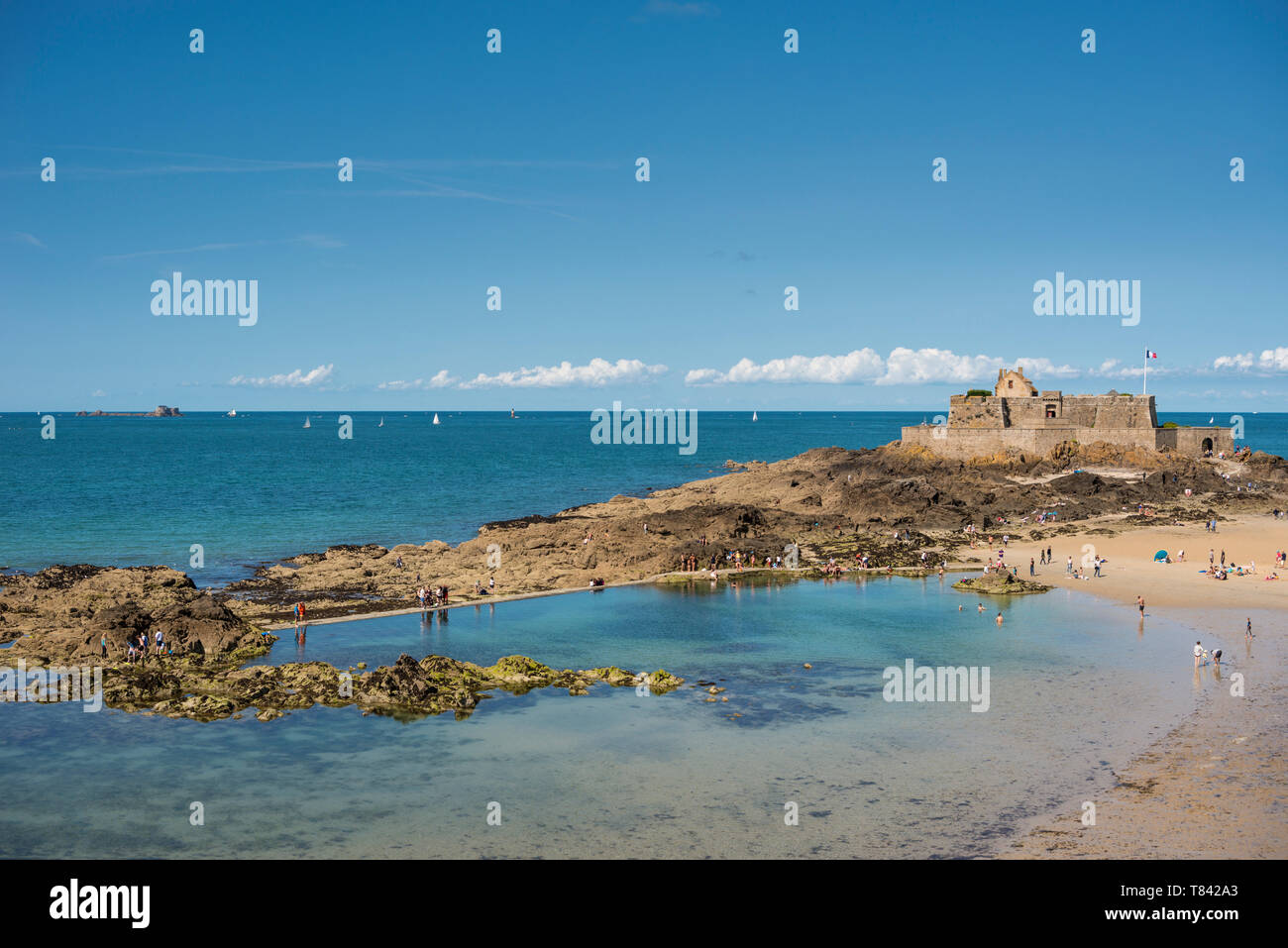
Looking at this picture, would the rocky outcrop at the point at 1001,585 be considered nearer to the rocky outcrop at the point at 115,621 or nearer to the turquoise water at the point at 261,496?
the rocky outcrop at the point at 115,621

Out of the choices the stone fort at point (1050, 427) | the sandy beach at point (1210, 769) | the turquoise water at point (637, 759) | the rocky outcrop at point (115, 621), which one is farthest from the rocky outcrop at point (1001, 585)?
the stone fort at point (1050, 427)

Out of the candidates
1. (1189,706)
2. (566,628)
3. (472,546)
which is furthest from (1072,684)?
(472,546)

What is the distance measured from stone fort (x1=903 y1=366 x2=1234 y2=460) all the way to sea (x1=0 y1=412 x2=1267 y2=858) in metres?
45.6

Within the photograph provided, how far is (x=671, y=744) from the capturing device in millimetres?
27938

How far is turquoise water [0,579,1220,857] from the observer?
2186 centimetres

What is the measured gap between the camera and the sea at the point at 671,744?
22.0 m

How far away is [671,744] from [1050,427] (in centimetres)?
7753

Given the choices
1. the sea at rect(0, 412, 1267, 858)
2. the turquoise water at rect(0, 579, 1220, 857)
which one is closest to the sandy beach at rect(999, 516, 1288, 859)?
the sea at rect(0, 412, 1267, 858)

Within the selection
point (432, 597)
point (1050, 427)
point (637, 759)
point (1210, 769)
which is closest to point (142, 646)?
point (432, 597)

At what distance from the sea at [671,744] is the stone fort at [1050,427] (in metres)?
45.6

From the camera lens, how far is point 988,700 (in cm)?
3183
